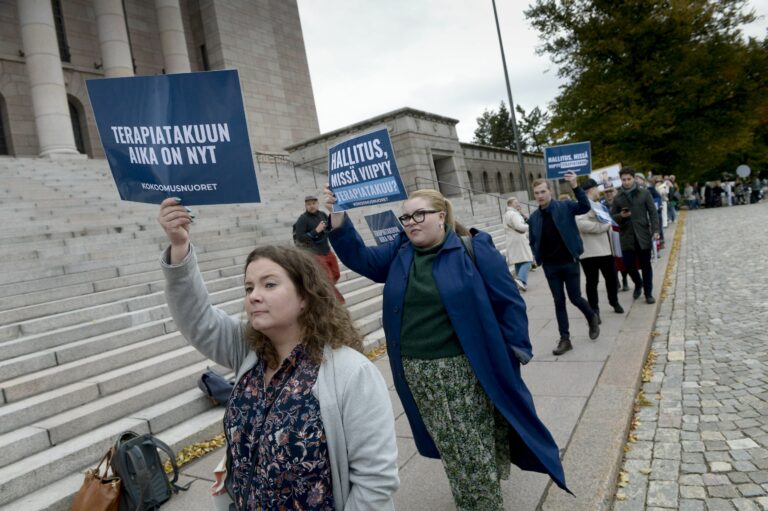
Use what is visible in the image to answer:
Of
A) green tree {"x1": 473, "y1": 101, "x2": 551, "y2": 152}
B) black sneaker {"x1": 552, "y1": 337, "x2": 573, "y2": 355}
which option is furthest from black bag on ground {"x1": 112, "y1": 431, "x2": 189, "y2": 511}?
green tree {"x1": 473, "y1": 101, "x2": 551, "y2": 152}

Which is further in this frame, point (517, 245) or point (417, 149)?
point (417, 149)

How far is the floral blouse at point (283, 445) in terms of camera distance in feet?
5.36

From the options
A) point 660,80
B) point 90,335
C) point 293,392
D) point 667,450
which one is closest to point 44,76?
point 90,335

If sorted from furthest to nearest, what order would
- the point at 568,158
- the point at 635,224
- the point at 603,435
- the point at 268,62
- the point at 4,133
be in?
the point at 268,62 < the point at 4,133 < the point at 568,158 < the point at 635,224 < the point at 603,435

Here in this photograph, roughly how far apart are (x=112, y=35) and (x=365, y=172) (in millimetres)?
20261

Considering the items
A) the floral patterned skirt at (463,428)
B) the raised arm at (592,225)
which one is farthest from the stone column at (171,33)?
the floral patterned skirt at (463,428)

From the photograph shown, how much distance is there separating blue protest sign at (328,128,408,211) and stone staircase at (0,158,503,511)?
2.49 meters

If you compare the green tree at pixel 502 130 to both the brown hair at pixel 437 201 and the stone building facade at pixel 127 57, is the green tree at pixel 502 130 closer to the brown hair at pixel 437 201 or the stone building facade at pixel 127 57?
the stone building facade at pixel 127 57

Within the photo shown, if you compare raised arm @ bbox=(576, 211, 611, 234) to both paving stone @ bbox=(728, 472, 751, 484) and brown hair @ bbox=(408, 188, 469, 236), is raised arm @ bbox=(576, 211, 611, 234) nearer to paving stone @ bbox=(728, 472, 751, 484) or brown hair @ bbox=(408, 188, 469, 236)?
paving stone @ bbox=(728, 472, 751, 484)

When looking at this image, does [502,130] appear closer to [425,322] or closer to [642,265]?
[642,265]

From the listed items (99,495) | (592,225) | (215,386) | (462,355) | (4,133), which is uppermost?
(4,133)

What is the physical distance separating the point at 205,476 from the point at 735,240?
14952mm

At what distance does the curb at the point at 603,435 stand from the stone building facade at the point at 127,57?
18.6 m

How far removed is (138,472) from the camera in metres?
3.35
